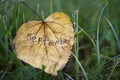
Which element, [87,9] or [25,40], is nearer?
[25,40]

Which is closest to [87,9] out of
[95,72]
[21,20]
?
[21,20]

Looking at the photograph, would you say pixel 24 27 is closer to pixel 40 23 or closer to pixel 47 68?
pixel 40 23

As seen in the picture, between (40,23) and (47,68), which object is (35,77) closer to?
(47,68)

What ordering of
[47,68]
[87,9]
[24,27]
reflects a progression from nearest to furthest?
[47,68], [24,27], [87,9]

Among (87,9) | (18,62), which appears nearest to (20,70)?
(18,62)

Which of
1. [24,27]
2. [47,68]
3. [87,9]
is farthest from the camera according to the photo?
[87,9]

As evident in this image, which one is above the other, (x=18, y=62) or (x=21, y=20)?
(x=21, y=20)
